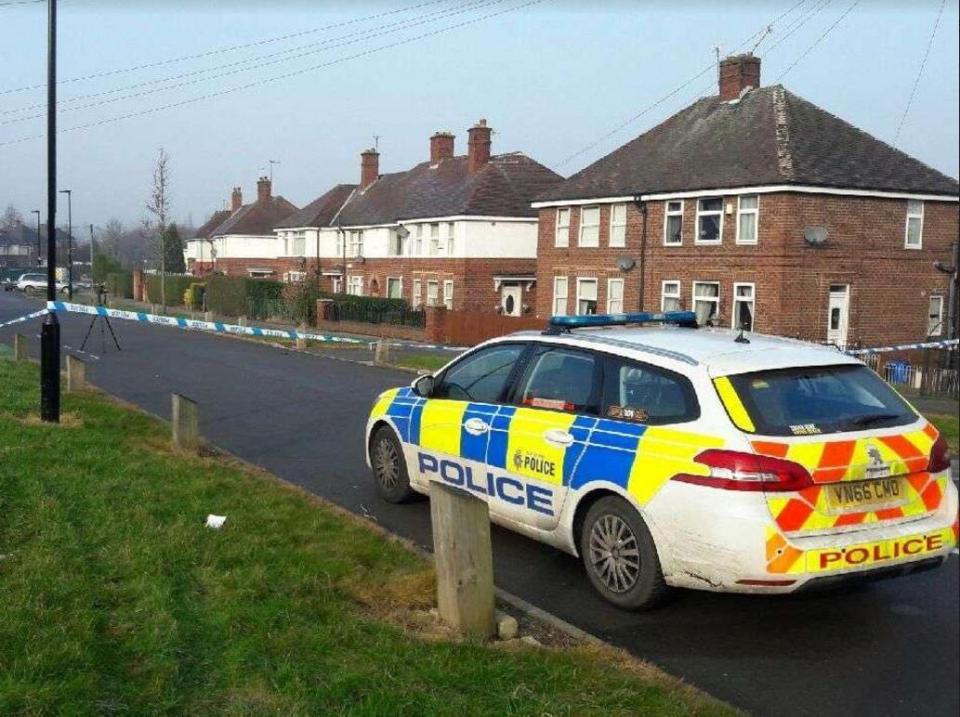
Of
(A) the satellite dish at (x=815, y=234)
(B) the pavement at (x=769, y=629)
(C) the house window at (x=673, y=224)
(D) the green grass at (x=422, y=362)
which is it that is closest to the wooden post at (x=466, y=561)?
(B) the pavement at (x=769, y=629)

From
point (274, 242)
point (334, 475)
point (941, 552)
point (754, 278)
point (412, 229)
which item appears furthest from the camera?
point (274, 242)

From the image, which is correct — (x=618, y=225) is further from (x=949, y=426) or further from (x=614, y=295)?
(x=949, y=426)

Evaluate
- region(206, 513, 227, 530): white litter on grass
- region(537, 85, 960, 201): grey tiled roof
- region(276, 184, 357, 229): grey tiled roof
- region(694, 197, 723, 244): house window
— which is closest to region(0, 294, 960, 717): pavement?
region(206, 513, 227, 530): white litter on grass

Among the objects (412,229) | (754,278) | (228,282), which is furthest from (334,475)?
(228,282)

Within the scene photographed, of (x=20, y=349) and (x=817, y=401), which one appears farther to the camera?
(x=20, y=349)

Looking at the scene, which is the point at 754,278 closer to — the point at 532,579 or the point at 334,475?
the point at 334,475

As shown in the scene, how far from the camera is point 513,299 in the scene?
3853cm

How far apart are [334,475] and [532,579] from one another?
3340 mm

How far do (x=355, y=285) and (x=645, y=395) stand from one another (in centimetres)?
4160

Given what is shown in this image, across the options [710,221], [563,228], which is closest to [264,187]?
[563,228]

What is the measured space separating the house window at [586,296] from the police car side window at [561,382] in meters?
24.4

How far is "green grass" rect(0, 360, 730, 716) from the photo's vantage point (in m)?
3.86

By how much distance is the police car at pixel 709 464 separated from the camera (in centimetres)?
480

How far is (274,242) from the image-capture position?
64.1m
